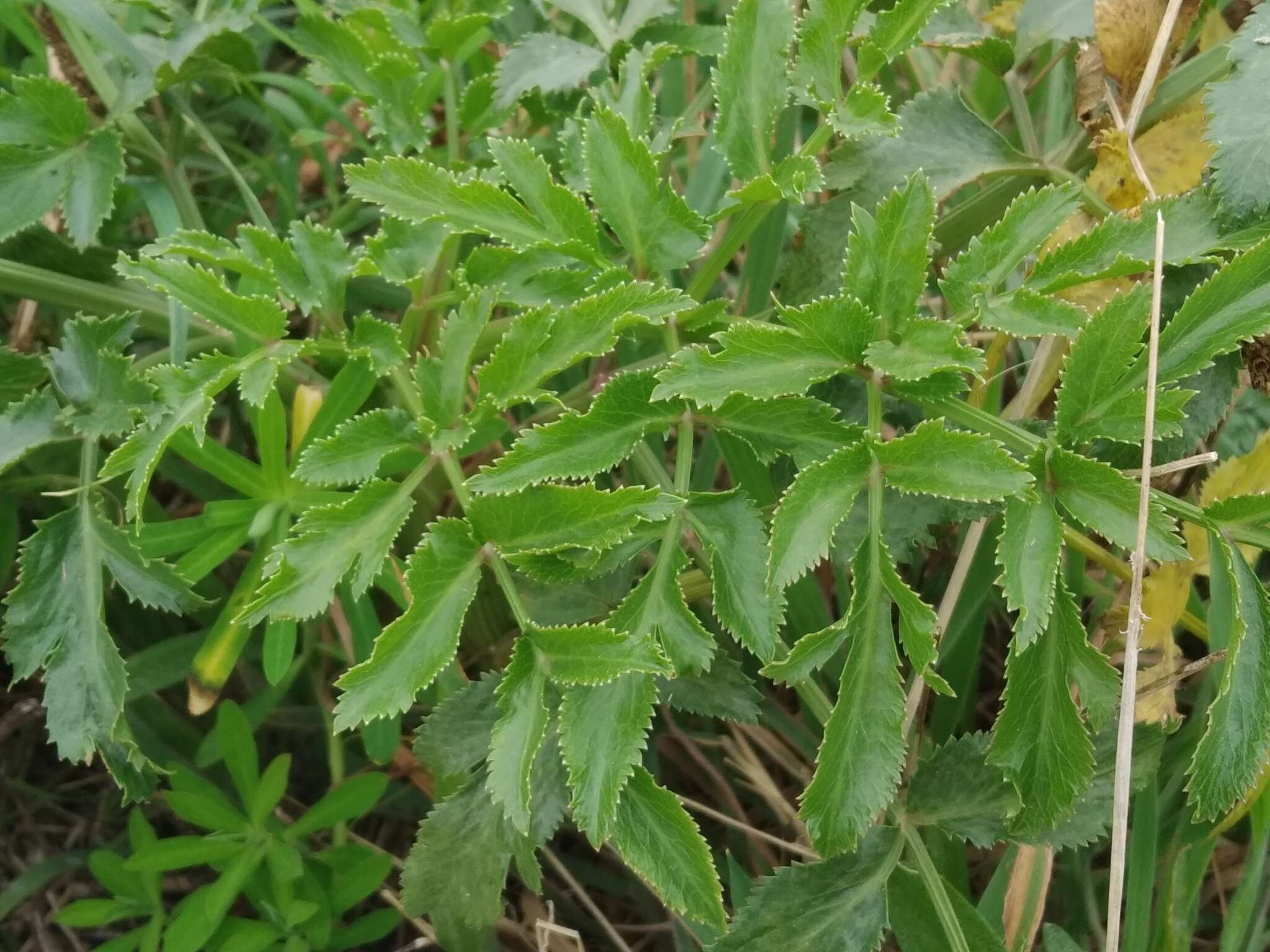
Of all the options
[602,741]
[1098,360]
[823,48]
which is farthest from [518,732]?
[823,48]

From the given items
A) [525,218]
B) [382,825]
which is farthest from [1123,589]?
[382,825]

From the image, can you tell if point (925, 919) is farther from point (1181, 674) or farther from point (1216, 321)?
point (1216, 321)

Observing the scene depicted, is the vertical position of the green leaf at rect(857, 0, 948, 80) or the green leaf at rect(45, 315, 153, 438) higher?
the green leaf at rect(857, 0, 948, 80)

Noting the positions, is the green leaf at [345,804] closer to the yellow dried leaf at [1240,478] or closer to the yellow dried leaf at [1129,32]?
the yellow dried leaf at [1240,478]

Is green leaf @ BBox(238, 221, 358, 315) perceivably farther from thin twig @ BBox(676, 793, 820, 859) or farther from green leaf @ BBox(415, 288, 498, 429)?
thin twig @ BBox(676, 793, 820, 859)

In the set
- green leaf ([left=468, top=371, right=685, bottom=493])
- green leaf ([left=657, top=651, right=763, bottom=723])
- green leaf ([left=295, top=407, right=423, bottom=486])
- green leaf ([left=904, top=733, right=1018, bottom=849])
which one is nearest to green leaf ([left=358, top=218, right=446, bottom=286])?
green leaf ([left=295, top=407, right=423, bottom=486])

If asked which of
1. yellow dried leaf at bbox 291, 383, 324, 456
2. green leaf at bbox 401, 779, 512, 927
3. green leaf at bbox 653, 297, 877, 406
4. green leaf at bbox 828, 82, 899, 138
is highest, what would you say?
green leaf at bbox 828, 82, 899, 138
